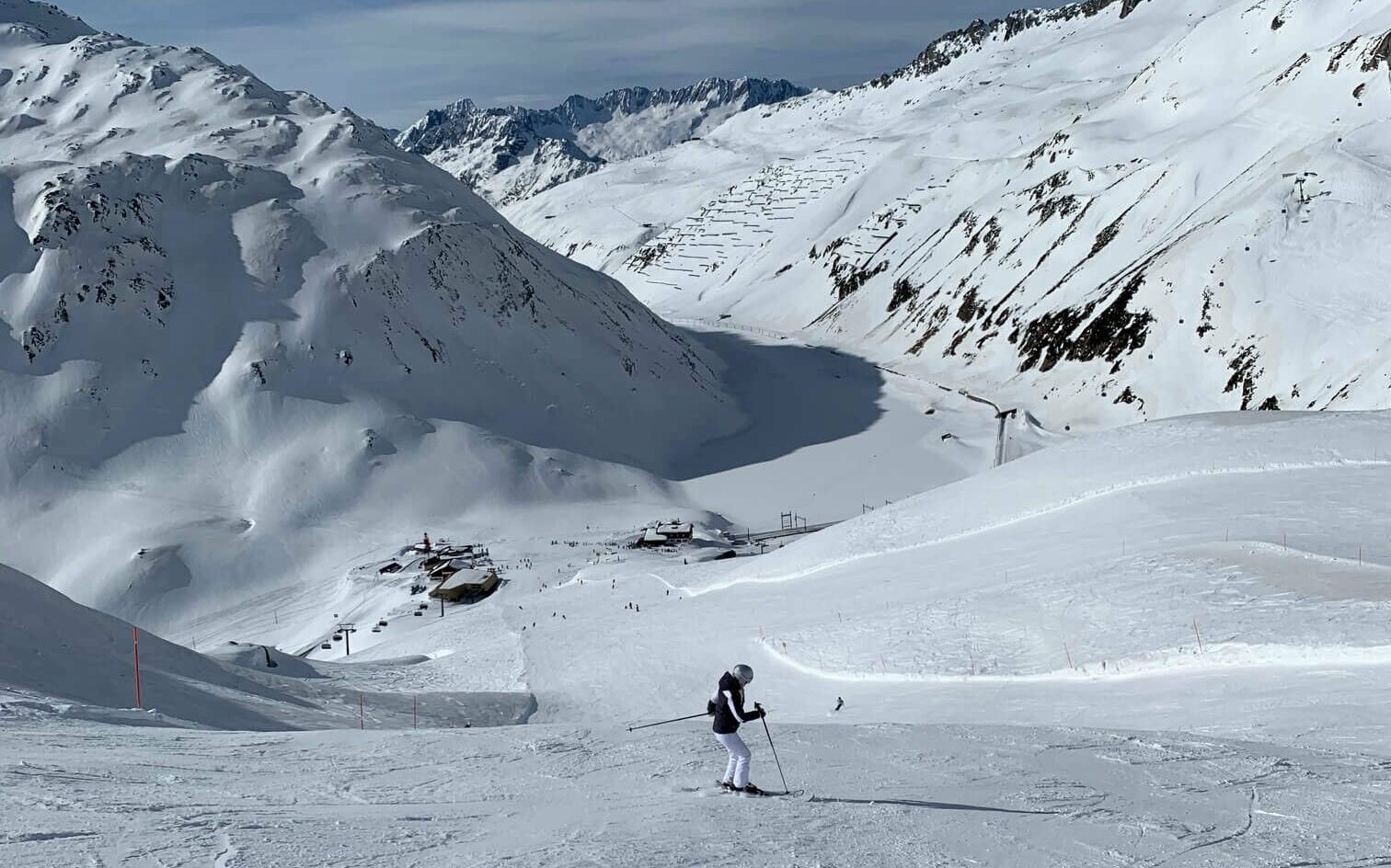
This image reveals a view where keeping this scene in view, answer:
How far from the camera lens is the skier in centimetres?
1362

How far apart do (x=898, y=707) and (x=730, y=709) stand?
11.4 meters

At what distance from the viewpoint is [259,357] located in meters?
78.9

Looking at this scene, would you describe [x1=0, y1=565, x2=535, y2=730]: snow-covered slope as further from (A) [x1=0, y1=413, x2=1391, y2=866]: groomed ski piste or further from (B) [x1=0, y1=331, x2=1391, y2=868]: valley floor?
(B) [x1=0, y1=331, x2=1391, y2=868]: valley floor

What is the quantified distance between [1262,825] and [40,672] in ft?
71.8

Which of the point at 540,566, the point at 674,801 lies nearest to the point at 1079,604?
the point at 674,801

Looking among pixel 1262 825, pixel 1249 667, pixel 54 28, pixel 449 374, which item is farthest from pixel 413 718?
pixel 54 28

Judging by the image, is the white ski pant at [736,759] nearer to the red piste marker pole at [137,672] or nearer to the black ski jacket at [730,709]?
the black ski jacket at [730,709]

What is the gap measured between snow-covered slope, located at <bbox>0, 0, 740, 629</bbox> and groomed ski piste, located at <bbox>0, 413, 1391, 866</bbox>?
1193 inches

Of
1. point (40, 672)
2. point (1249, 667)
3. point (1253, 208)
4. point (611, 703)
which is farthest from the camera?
point (1253, 208)

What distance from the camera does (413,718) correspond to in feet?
97.0

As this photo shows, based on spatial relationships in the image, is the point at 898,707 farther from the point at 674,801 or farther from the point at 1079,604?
the point at 674,801

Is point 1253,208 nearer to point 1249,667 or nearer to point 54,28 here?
point 1249,667

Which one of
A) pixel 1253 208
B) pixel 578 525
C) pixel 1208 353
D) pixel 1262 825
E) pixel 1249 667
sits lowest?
pixel 1262 825

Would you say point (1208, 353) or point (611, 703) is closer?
point (611, 703)
